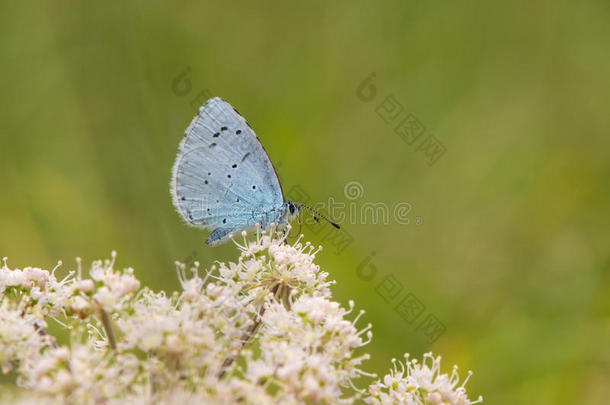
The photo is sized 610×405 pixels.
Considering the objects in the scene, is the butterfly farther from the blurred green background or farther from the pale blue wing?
the blurred green background

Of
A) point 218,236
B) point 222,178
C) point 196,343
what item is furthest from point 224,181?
point 196,343

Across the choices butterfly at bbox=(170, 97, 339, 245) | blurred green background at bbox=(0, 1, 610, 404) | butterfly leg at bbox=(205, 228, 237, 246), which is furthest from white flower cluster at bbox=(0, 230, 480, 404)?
blurred green background at bbox=(0, 1, 610, 404)

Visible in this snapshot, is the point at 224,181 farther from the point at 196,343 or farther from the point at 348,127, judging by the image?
the point at 196,343

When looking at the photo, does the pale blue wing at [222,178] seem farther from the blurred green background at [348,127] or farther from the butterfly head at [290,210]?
the blurred green background at [348,127]

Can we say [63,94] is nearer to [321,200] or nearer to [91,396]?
[321,200]

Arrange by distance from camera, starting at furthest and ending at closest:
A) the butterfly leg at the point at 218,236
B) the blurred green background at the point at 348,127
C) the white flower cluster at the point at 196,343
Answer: the blurred green background at the point at 348,127, the butterfly leg at the point at 218,236, the white flower cluster at the point at 196,343

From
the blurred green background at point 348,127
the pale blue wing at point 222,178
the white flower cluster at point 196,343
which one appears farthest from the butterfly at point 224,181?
the white flower cluster at point 196,343

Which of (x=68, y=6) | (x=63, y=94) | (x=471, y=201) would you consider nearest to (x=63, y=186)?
(x=63, y=94)
